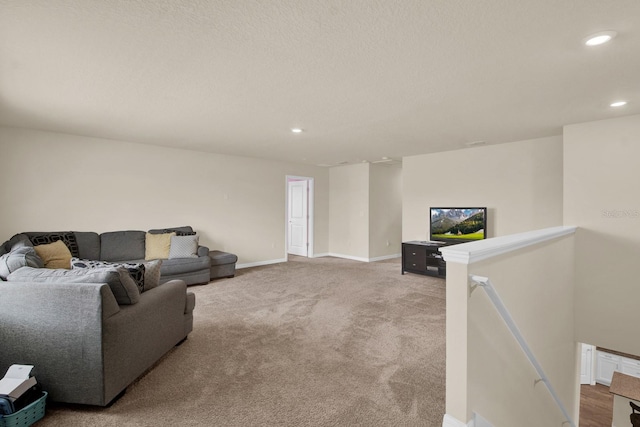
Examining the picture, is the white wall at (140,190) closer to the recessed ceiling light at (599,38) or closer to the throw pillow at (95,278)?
the throw pillow at (95,278)

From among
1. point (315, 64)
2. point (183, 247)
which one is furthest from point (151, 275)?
point (183, 247)

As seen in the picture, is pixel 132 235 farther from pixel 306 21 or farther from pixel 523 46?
pixel 523 46

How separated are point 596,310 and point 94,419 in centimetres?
523

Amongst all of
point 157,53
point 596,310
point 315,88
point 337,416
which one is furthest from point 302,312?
point 596,310

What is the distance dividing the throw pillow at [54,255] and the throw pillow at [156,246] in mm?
1053

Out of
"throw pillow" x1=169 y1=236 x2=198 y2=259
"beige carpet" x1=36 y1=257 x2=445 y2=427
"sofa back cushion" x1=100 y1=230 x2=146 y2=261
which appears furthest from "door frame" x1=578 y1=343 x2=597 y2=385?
"sofa back cushion" x1=100 y1=230 x2=146 y2=261

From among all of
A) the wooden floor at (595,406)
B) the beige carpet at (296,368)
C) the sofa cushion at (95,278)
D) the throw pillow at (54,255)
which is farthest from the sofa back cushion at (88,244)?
the wooden floor at (595,406)

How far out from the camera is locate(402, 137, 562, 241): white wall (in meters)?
4.95

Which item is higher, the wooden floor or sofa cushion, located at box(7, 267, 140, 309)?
sofa cushion, located at box(7, 267, 140, 309)

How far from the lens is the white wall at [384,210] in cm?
773

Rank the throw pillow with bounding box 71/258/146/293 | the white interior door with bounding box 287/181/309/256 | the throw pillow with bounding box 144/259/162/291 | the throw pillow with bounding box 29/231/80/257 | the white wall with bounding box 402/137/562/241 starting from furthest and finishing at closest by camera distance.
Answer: the white interior door with bounding box 287/181/309/256 < the white wall with bounding box 402/137/562/241 < the throw pillow with bounding box 29/231/80/257 < the throw pillow with bounding box 144/259/162/291 < the throw pillow with bounding box 71/258/146/293

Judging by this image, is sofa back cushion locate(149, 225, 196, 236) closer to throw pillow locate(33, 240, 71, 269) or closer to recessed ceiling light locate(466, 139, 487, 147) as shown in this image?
throw pillow locate(33, 240, 71, 269)

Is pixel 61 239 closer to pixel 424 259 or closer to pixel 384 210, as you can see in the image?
pixel 424 259

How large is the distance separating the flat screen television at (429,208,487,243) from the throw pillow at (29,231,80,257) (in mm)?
5963
